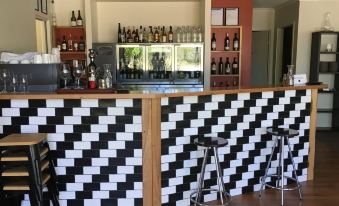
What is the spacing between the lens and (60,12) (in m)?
4.99

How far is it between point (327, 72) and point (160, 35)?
288 centimetres

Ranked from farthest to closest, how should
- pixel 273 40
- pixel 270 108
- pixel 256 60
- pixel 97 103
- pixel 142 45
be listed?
pixel 256 60 < pixel 273 40 < pixel 142 45 < pixel 270 108 < pixel 97 103

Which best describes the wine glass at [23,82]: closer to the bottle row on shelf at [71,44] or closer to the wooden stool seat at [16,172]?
the wooden stool seat at [16,172]

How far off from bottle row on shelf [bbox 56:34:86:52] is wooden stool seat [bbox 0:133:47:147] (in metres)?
2.83

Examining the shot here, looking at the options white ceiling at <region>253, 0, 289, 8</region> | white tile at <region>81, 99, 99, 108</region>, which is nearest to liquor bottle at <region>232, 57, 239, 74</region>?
white ceiling at <region>253, 0, 289, 8</region>

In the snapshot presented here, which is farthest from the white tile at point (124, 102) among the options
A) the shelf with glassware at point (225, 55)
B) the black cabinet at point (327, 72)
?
the black cabinet at point (327, 72)

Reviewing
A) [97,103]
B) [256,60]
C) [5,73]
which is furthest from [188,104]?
[256,60]

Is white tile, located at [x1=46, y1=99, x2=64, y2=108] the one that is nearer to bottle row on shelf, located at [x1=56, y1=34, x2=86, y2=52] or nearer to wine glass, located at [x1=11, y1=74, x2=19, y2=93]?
wine glass, located at [x1=11, y1=74, x2=19, y2=93]

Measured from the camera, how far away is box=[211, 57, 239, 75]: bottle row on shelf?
5109mm

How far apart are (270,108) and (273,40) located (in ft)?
14.1

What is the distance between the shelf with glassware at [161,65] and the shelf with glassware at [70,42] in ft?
2.02

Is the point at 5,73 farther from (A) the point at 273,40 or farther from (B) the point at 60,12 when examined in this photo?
(A) the point at 273,40

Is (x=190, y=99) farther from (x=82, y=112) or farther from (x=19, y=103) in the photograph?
(x=19, y=103)

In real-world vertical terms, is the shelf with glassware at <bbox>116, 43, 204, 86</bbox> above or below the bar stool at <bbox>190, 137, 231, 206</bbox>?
above
